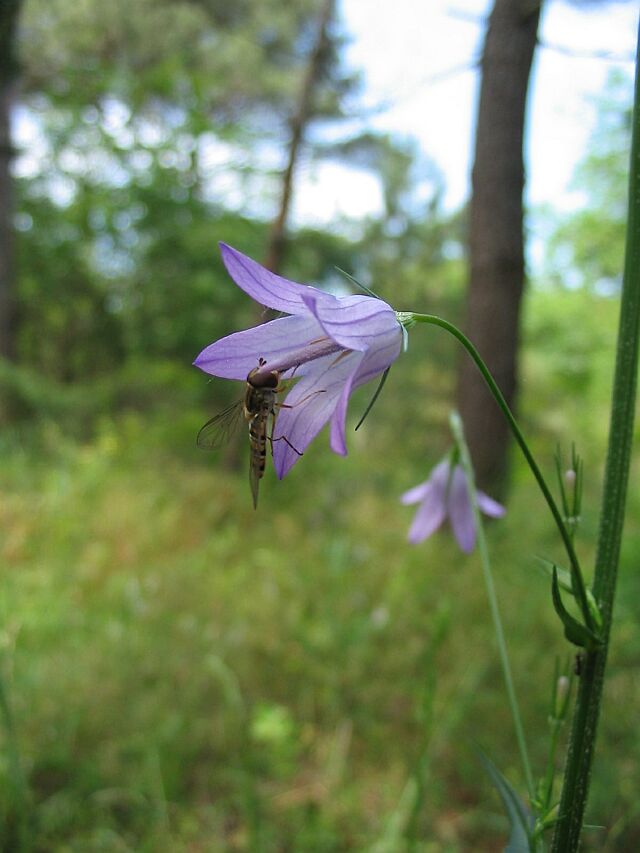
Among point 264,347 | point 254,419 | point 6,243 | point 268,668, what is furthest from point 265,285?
point 6,243

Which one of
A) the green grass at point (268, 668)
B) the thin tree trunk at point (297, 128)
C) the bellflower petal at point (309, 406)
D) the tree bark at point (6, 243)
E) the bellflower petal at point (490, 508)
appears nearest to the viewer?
the bellflower petal at point (309, 406)

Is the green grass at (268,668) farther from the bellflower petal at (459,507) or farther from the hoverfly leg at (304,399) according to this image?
the hoverfly leg at (304,399)

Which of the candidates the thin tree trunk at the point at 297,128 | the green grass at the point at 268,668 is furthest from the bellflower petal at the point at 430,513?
the thin tree trunk at the point at 297,128

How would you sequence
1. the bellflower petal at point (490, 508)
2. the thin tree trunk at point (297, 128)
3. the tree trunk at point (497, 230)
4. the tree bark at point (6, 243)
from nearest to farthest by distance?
the bellflower petal at point (490, 508), the tree trunk at point (497, 230), the thin tree trunk at point (297, 128), the tree bark at point (6, 243)

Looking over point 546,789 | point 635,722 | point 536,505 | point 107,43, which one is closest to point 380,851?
point 635,722

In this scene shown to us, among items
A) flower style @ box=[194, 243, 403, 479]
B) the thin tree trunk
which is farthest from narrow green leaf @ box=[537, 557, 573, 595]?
the thin tree trunk
